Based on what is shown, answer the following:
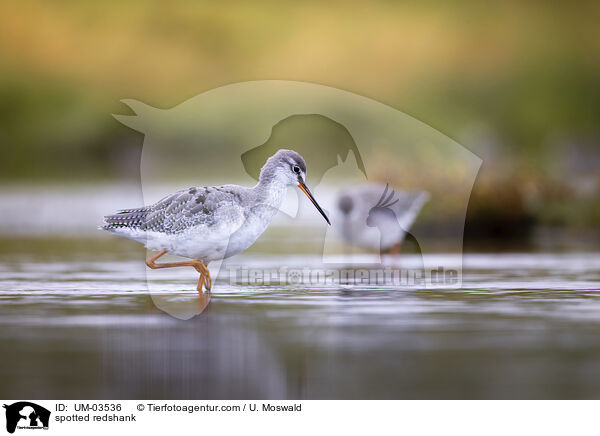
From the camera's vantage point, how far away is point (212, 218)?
896cm

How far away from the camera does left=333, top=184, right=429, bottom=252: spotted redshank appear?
40.5 feet

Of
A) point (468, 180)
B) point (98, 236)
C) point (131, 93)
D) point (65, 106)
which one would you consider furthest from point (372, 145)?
point (65, 106)

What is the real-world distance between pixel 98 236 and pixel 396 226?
581cm

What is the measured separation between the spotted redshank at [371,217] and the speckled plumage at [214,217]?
296 cm

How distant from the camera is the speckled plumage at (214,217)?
352 inches

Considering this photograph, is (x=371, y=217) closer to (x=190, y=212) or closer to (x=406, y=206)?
(x=406, y=206)

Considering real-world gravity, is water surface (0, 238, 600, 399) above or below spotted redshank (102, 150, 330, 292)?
below

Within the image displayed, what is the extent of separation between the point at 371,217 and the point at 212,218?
13.0ft

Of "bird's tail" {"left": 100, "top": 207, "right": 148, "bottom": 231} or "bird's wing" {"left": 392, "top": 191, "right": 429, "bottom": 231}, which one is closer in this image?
"bird's tail" {"left": 100, "top": 207, "right": 148, "bottom": 231}

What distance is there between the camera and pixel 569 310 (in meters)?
8.12
